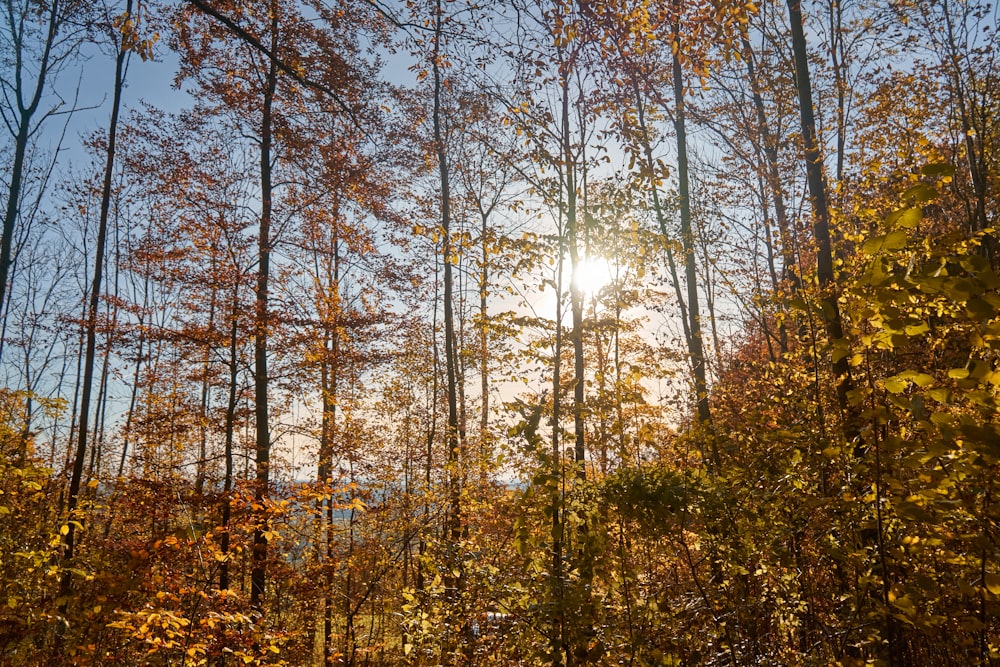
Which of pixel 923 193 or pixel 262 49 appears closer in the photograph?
pixel 923 193

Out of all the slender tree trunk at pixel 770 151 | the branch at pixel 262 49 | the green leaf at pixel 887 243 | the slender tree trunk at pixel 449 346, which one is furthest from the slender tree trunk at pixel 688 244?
the green leaf at pixel 887 243

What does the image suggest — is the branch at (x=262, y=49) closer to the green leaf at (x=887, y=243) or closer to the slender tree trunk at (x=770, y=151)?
the green leaf at (x=887, y=243)

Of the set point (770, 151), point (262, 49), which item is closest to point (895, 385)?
point (262, 49)

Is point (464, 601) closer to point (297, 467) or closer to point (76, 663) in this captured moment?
point (76, 663)

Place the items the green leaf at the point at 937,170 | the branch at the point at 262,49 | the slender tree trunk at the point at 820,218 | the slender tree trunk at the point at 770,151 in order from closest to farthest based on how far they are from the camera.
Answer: the green leaf at the point at 937,170, the branch at the point at 262,49, the slender tree trunk at the point at 820,218, the slender tree trunk at the point at 770,151

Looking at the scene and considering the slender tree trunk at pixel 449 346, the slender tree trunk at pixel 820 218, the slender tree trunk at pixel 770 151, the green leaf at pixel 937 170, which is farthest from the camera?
the slender tree trunk at pixel 770 151

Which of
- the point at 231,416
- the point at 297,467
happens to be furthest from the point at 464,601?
the point at 297,467

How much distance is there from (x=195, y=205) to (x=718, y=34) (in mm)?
8613

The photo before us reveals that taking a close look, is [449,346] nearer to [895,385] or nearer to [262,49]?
[262,49]

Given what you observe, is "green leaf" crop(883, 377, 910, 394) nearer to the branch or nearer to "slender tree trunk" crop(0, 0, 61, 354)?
the branch

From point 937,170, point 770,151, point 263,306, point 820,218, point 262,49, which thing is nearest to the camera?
point 937,170

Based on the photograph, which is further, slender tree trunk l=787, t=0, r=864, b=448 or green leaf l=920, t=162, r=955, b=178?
slender tree trunk l=787, t=0, r=864, b=448

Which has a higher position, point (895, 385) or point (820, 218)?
point (820, 218)

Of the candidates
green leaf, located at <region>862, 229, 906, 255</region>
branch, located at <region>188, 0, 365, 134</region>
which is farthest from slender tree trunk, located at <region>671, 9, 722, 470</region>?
green leaf, located at <region>862, 229, 906, 255</region>
